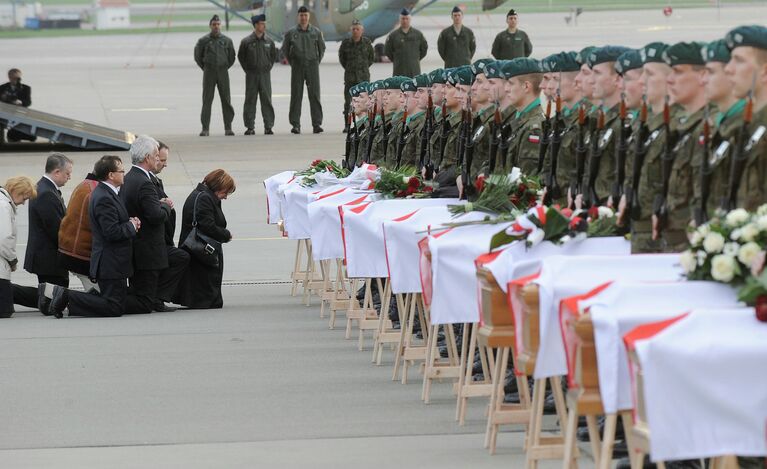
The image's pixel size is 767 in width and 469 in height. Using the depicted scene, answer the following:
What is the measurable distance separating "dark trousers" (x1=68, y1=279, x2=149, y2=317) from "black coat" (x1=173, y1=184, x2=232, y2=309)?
0.55 meters

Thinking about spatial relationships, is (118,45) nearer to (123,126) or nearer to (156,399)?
(123,126)

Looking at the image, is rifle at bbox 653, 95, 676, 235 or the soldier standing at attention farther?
the soldier standing at attention

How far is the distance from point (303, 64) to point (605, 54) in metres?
20.2

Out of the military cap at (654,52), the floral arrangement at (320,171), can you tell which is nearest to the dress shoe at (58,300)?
the floral arrangement at (320,171)

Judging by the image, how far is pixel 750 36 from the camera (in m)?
5.66

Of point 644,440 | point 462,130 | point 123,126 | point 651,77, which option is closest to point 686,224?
point 651,77

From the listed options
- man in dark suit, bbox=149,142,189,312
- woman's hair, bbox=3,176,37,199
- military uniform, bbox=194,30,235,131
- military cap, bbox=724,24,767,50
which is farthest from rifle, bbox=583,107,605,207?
military uniform, bbox=194,30,235,131

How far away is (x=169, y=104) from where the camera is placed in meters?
35.8

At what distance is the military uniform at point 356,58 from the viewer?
2680 cm

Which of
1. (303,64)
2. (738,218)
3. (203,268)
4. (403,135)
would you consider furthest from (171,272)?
(303,64)

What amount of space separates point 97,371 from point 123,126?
21474mm

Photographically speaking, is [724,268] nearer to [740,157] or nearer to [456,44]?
[740,157]

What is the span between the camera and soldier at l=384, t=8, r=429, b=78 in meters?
28.4

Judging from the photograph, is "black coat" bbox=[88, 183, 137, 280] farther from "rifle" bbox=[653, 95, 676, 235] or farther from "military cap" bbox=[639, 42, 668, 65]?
"rifle" bbox=[653, 95, 676, 235]
